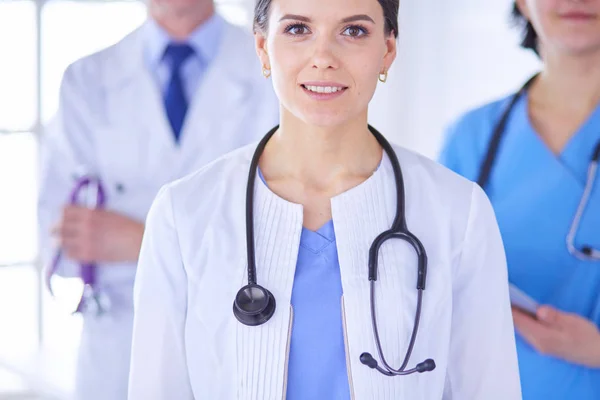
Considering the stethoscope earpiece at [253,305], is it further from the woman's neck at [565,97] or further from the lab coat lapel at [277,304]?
the woman's neck at [565,97]

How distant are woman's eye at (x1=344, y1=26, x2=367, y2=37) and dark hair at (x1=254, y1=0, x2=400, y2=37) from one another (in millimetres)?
48

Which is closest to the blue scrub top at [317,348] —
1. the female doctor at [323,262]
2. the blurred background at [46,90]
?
the female doctor at [323,262]

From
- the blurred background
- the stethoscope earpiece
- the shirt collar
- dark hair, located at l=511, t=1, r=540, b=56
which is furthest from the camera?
the blurred background

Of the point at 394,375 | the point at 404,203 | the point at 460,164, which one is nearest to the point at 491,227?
the point at 404,203

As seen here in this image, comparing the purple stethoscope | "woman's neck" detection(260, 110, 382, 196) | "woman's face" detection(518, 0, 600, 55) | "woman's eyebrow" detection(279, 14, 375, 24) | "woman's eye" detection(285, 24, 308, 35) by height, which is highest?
"woman's face" detection(518, 0, 600, 55)

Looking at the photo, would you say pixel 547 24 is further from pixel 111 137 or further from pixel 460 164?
pixel 111 137

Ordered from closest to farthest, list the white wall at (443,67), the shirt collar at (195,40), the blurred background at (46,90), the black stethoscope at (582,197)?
1. the black stethoscope at (582,197)
2. the shirt collar at (195,40)
3. the blurred background at (46,90)
4. the white wall at (443,67)

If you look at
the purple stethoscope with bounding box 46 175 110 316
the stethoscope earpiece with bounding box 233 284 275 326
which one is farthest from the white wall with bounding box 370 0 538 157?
the stethoscope earpiece with bounding box 233 284 275 326

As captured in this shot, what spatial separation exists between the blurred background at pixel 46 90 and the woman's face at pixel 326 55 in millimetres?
2068

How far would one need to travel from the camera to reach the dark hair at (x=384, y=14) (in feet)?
4.25

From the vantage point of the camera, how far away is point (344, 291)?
1.26 metres

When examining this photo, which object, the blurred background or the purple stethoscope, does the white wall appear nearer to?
the blurred background

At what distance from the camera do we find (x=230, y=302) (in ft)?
4.20

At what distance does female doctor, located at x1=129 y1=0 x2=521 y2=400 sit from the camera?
125cm
